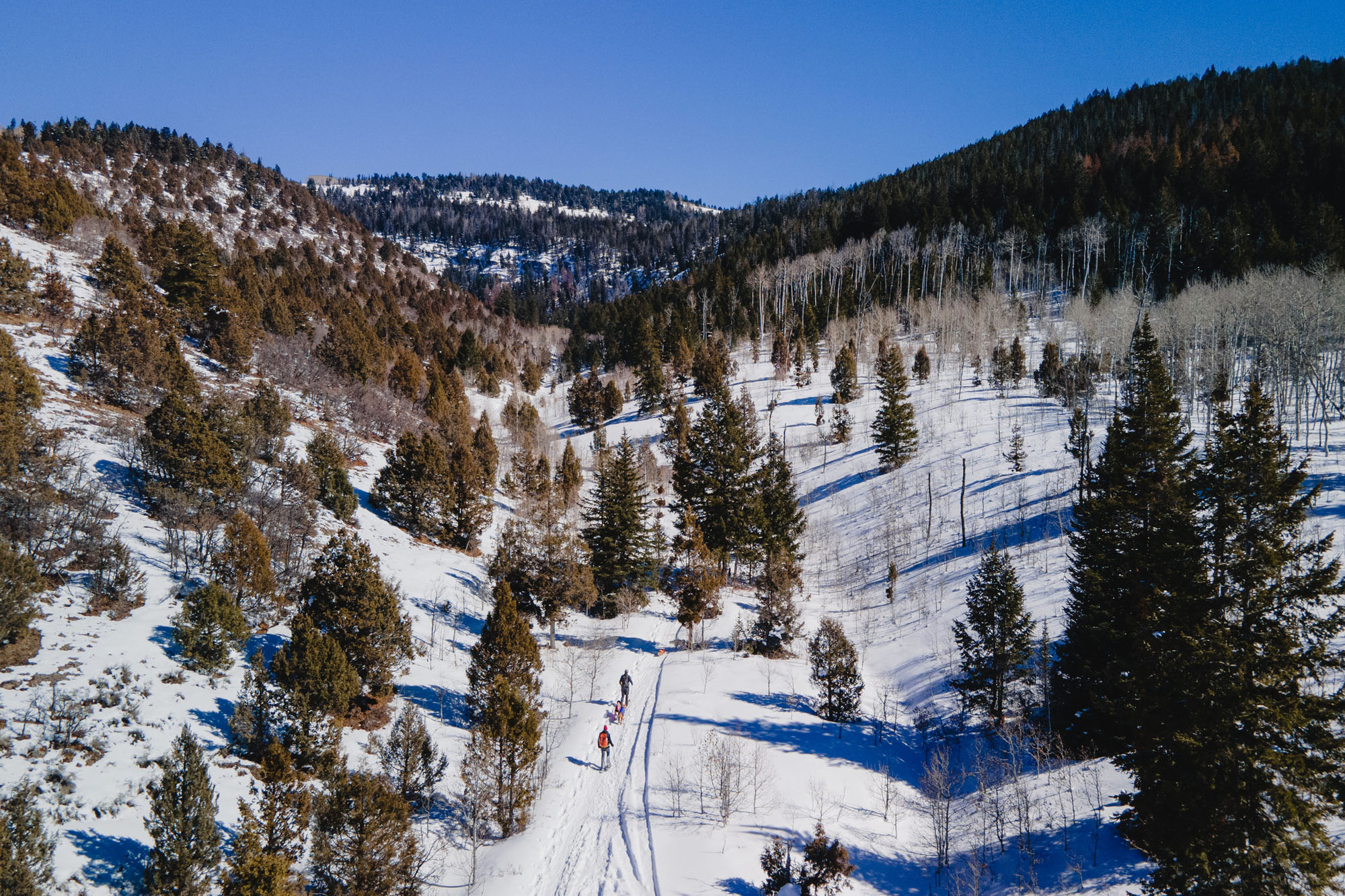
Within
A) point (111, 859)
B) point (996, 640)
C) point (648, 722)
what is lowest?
point (111, 859)

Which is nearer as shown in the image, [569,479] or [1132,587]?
[1132,587]

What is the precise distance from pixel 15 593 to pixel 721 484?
112 feet

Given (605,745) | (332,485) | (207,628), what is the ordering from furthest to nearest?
(332,485) < (605,745) < (207,628)

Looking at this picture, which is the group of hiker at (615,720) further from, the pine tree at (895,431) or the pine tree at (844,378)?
the pine tree at (844,378)

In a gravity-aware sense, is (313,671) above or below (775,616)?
below

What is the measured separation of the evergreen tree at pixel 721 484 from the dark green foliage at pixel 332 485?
788 inches

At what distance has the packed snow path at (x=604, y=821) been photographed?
1534 centimetres

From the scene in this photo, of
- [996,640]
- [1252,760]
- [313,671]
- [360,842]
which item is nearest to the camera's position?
[1252,760]

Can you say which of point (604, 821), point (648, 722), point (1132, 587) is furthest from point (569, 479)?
point (1132, 587)

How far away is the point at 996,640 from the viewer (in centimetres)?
2295

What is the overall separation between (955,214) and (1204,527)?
113610 millimetres

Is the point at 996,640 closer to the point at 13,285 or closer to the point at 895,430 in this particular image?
the point at 895,430

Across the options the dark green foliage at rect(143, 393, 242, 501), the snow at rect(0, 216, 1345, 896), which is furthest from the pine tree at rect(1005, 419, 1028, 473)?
the dark green foliage at rect(143, 393, 242, 501)

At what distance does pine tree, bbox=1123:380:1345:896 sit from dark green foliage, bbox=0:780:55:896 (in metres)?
19.7
